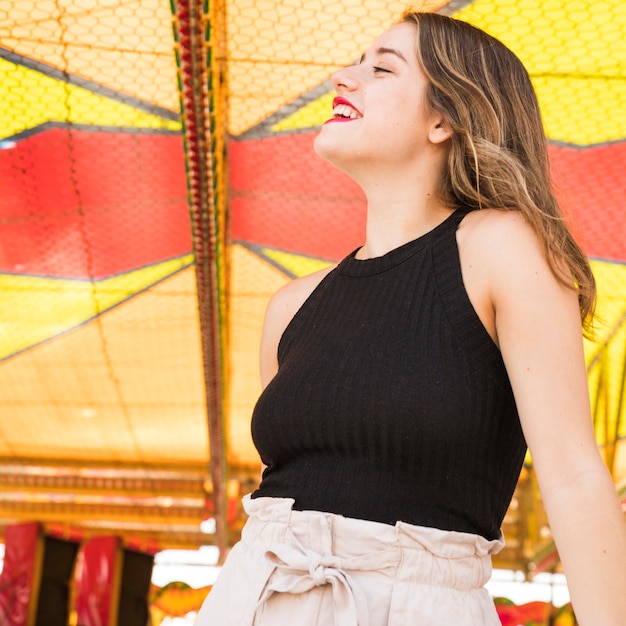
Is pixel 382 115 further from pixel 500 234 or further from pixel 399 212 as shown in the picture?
pixel 500 234

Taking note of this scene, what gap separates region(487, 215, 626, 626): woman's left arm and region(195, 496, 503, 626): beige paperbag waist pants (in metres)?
0.11

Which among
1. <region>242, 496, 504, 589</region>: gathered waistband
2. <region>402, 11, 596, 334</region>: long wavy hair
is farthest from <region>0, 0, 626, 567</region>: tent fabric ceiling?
<region>242, 496, 504, 589</region>: gathered waistband

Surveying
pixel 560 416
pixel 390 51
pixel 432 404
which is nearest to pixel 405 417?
pixel 432 404

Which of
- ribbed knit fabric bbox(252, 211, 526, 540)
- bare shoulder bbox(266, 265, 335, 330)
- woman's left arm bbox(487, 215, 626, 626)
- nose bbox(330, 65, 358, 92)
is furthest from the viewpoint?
bare shoulder bbox(266, 265, 335, 330)

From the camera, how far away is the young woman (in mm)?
923

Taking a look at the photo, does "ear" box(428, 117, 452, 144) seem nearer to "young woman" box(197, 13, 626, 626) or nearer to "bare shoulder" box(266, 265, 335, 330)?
"young woman" box(197, 13, 626, 626)

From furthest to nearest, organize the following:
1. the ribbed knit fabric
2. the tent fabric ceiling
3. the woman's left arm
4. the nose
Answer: the tent fabric ceiling → the nose → the ribbed knit fabric → the woman's left arm

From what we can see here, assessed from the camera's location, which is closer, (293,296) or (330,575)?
(330,575)

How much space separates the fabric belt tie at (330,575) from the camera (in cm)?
91

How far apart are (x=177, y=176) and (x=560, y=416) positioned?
204 cm

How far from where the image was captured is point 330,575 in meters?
0.92

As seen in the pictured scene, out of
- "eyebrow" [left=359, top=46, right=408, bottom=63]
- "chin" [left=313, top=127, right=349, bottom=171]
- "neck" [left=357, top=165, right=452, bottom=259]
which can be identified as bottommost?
"neck" [left=357, top=165, right=452, bottom=259]

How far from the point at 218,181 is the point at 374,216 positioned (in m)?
1.48

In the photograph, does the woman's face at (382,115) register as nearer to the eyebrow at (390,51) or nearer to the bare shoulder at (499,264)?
the eyebrow at (390,51)
